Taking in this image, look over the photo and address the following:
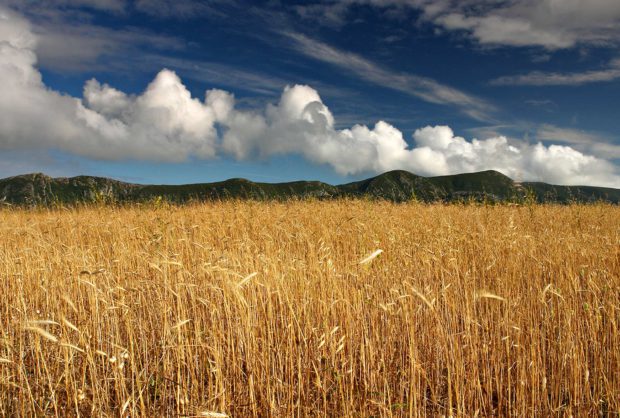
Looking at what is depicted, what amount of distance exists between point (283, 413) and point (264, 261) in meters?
2.08

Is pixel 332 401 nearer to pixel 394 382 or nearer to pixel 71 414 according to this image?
pixel 394 382

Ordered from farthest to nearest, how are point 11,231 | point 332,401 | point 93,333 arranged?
point 11,231, point 93,333, point 332,401

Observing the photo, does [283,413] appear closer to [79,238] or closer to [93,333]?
[93,333]

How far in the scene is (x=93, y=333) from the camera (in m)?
3.29

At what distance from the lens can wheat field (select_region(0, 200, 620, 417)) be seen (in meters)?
2.51

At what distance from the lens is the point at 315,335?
114 inches

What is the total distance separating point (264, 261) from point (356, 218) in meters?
4.68

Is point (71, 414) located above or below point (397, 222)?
below

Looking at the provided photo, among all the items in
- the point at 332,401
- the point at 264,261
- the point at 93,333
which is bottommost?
the point at 332,401

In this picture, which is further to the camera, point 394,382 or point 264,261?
point 264,261

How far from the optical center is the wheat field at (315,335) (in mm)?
2512

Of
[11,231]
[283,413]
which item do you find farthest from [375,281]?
[11,231]

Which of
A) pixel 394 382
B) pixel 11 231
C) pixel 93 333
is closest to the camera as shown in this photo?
pixel 394 382

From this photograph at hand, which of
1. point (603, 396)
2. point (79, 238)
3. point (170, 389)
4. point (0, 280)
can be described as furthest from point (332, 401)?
point (79, 238)
